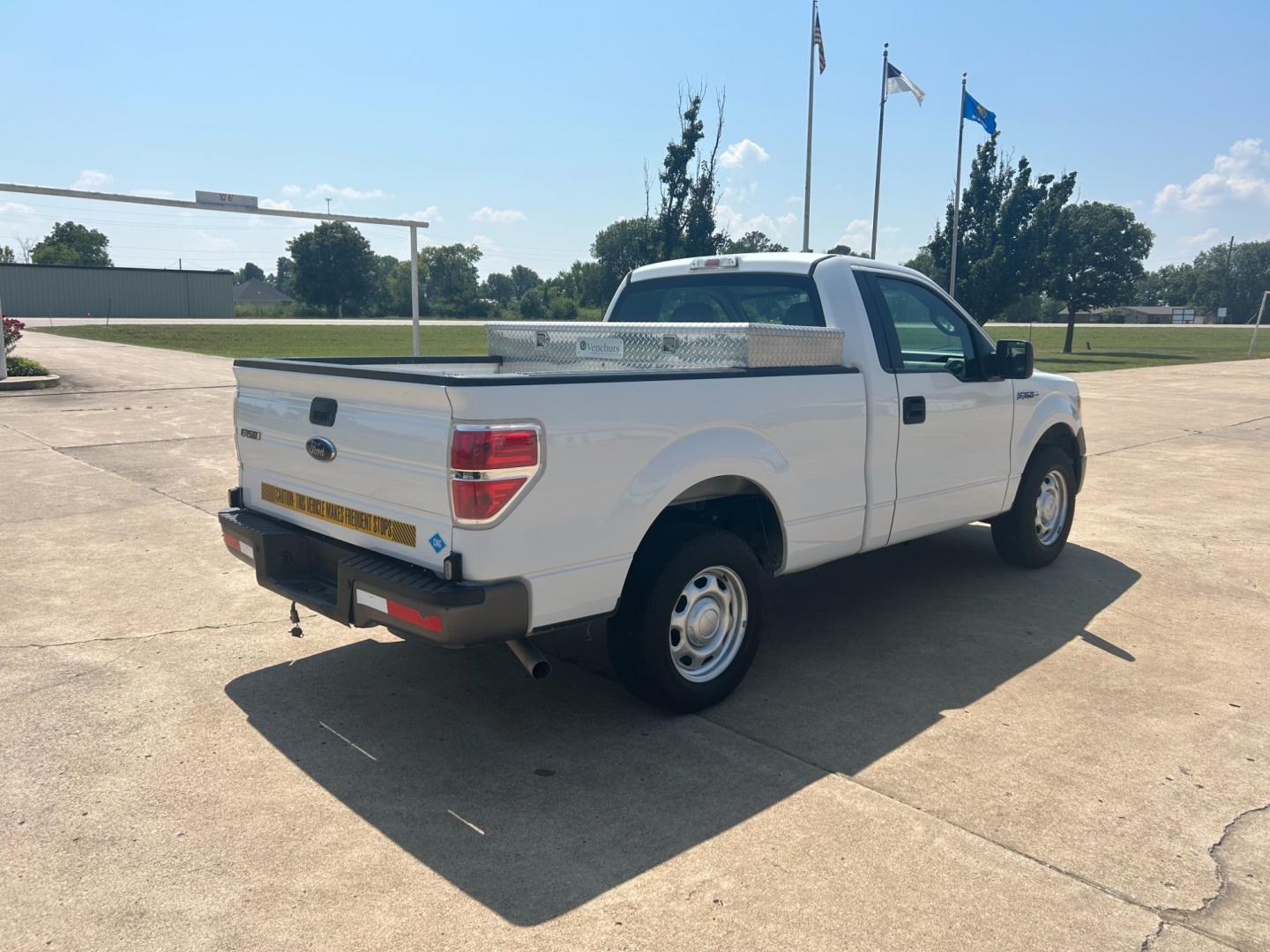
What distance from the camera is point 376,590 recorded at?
11.5ft

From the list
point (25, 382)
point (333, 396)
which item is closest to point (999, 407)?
point (333, 396)

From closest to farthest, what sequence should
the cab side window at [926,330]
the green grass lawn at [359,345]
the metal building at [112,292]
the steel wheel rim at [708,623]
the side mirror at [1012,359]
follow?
1. the steel wheel rim at [708,623]
2. the cab side window at [926,330]
3. the side mirror at [1012,359]
4. the green grass lawn at [359,345]
5. the metal building at [112,292]

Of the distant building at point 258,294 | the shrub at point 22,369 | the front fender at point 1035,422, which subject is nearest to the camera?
the front fender at point 1035,422

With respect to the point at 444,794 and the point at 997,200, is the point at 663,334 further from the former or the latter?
the point at 997,200

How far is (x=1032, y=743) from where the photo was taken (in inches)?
157

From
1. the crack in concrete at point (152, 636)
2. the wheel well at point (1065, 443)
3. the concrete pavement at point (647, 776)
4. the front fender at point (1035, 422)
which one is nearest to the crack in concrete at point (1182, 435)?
the wheel well at point (1065, 443)

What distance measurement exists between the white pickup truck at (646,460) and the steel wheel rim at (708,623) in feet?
0.04

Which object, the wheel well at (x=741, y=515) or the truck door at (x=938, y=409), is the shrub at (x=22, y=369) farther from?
the truck door at (x=938, y=409)

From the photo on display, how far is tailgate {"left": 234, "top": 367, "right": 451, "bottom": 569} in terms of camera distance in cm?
339

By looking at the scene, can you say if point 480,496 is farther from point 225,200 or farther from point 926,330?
point 225,200

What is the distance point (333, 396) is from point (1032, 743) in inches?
124

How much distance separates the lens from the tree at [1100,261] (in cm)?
3997

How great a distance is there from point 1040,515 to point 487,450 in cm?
466

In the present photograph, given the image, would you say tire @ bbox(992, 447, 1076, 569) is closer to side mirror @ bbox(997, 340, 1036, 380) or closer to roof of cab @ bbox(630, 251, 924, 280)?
side mirror @ bbox(997, 340, 1036, 380)
